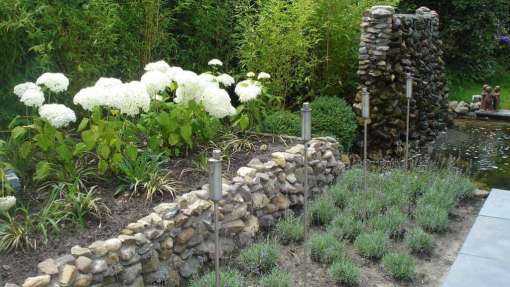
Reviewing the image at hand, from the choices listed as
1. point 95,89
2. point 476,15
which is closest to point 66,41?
point 95,89

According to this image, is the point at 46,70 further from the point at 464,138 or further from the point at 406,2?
the point at 406,2

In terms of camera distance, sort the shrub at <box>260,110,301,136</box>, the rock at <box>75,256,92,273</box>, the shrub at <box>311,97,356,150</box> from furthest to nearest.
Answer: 1. the shrub at <box>311,97,356,150</box>
2. the shrub at <box>260,110,301,136</box>
3. the rock at <box>75,256,92,273</box>

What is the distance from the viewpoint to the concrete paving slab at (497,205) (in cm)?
Result: 521

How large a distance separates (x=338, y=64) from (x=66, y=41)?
155 inches

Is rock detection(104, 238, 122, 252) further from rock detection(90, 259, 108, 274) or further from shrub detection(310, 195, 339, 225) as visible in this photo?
shrub detection(310, 195, 339, 225)

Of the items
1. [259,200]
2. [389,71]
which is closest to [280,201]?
[259,200]

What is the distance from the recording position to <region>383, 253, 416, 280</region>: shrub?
13.3 feet

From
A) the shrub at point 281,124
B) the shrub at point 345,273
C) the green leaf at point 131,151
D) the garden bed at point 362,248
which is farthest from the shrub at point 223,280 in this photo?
the shrub at point 281,124

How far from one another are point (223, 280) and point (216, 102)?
1669 millimetres

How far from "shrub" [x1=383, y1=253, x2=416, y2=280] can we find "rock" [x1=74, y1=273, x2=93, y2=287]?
6.73 feet

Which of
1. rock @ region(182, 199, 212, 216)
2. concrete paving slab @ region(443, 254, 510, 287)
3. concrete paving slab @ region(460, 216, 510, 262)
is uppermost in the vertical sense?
rock @ region(182, 199, 212, 216)

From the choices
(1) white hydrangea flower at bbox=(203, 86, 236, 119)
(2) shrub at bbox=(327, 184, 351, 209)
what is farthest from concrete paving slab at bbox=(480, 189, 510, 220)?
(1) white hydrangea flower at bbox=(203, 86, 236, 119)

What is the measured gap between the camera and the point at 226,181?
465 centimetres

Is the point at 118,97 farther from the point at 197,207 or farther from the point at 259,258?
the point at 259,258
